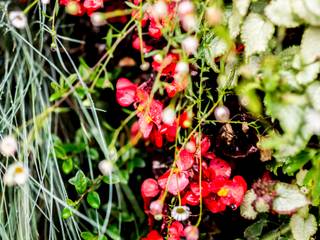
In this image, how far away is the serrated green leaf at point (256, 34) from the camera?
921 millimetres

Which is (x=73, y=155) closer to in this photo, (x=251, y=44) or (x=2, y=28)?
(x=2, y=28)

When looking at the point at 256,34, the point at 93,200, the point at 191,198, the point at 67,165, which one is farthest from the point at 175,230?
the point at 256,34

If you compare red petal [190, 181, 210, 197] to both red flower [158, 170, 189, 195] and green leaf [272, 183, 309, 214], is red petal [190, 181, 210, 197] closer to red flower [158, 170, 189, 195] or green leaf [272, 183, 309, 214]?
red flower [158, 170, 189, 195]

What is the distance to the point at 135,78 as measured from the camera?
1.46m

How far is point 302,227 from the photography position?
3.34ft

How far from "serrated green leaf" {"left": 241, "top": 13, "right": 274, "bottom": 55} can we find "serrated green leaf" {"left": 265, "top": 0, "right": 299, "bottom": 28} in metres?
0.03

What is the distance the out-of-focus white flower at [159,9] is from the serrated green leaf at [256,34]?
15 centimetres

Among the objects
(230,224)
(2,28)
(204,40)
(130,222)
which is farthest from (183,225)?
(2,28)

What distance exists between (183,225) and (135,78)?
0.48 meters

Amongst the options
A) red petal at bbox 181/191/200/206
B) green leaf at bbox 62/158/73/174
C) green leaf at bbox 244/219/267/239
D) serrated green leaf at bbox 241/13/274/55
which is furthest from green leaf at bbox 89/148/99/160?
serrated green leaf at bbox 241/13/274/55

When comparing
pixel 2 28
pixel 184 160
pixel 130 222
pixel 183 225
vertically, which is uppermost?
pixel 2 28

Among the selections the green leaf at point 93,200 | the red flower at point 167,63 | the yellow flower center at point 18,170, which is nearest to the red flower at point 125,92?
the red flower at point 167,63

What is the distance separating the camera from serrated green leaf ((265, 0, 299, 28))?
2.92ft

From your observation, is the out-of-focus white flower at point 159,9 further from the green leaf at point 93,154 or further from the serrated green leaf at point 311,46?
the green leaf at point 93,154
